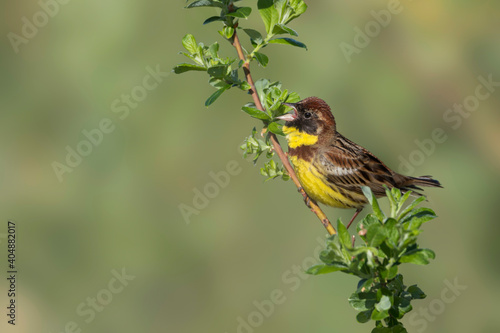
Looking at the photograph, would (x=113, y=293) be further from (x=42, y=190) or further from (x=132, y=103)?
(x=132, y=103)

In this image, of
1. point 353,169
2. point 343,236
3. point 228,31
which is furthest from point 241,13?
point 353,169

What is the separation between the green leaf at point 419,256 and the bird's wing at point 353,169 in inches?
59.5

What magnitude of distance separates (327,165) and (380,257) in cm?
153

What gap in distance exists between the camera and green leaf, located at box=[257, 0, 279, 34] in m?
1.37

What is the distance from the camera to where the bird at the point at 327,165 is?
254 cm

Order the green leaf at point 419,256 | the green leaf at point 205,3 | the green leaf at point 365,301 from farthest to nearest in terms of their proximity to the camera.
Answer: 1. the green leaf at point 205,3
2. the green leaf at point 365,301
3. the green leaf at point 419,256

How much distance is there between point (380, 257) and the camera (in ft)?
3.55

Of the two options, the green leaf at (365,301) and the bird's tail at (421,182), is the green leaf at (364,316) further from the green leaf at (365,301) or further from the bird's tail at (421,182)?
the bird's tail at (421,182)

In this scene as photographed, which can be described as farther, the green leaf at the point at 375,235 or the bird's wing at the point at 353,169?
the bird's wing at the point at 353,169

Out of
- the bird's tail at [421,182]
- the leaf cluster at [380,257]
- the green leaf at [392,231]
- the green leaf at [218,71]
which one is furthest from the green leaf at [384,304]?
the bird's tail at [421,182]

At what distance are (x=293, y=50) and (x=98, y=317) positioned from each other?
2.03 meters

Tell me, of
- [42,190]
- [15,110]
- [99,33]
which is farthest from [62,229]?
[99,33]

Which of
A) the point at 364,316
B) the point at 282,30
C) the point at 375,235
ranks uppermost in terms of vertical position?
the point at 282,30

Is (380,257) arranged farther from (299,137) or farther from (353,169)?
(353,169)
